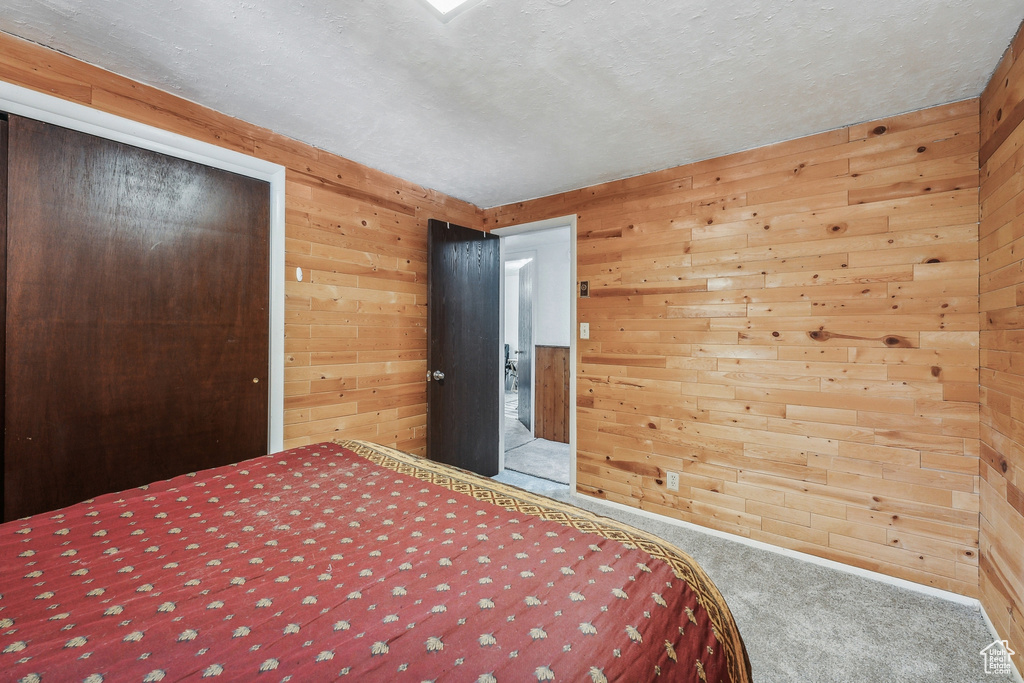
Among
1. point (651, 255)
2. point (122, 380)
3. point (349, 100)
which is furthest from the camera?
point (651, 255)

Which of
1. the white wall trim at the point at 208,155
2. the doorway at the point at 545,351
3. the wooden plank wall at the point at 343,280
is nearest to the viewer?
the white wall trim at the point at 208,155

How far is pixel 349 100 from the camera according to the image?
6.90ft

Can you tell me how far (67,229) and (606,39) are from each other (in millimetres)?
2491

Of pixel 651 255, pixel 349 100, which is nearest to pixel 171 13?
pixel 349 100

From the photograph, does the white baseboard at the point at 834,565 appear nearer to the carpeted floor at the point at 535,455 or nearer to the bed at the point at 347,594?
the carpeted floor at the point at 535,455

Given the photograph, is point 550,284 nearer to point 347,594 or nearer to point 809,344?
point 809,344

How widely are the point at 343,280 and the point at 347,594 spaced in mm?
2282

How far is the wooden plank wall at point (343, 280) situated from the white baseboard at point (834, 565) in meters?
1.89

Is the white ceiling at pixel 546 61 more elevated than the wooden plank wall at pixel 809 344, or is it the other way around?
the white ceiling at pixel 546 61

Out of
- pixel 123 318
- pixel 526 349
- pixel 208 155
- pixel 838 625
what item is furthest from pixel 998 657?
pixel 526 349

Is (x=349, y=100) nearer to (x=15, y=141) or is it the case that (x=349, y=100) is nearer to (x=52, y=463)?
(x=15, y=141)

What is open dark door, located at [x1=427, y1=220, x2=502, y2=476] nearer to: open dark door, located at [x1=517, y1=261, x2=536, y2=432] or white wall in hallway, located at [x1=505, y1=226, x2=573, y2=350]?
white wall in hallway, located at [x1=505, y1=226, x2=573, y2=350]

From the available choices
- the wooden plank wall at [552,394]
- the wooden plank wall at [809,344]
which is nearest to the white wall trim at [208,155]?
the wooden plank wall at [809,344]

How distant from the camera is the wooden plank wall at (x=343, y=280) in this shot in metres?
2.29
